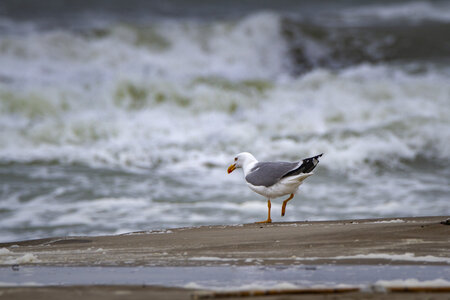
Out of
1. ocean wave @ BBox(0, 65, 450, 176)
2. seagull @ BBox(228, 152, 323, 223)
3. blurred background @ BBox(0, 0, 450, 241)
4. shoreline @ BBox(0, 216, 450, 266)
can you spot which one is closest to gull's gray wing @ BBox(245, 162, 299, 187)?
seagull @ BBox(228, 152, 323, 223)

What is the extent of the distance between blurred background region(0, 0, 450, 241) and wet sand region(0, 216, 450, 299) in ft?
5.93

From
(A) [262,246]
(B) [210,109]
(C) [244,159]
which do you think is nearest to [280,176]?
(C) [244,159]

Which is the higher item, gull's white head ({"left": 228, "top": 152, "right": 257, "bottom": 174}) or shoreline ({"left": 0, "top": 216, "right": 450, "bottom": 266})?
gull's white head ({"left": 228, "top": 152, "right": 257, "bottom": 174})

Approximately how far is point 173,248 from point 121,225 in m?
2.40

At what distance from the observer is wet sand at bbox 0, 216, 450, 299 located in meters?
3.74

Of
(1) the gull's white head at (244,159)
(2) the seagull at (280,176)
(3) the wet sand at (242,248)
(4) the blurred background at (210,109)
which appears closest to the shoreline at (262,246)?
(3) the wet sand at (242,248)

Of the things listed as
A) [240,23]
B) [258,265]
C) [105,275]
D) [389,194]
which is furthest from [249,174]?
[240,23]

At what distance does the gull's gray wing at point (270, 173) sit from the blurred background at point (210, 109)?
1635 millimetres

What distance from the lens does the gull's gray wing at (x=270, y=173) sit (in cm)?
526

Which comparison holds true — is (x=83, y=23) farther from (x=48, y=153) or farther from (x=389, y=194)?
(x=389, y=194)

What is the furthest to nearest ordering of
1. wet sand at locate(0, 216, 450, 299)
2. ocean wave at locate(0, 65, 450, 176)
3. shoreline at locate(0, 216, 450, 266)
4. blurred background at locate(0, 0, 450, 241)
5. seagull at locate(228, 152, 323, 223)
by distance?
ocean wave at locate(0, 65, 450, 176) < blurred background at locate(0, 0, 450, 241) < seagull at locate(228, 152, 323, 223) < shoreline at locate(0, 216, 450, 266) < wet sand at locate(0, 216, 450, 299)

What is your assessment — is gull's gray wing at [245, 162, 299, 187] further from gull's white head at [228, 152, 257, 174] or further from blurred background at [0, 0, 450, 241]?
blurred background at [0, 0, 450, 241]

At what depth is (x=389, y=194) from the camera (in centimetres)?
835

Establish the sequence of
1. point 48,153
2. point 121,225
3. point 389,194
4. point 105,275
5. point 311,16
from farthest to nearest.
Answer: point 311,16
point 48,153
point 389,194
point 121,225
point 105,275
